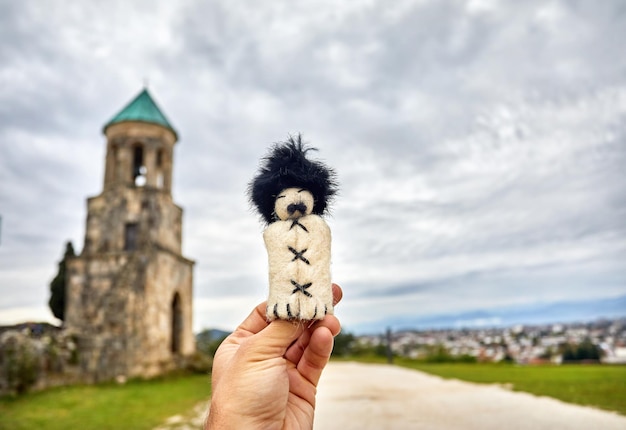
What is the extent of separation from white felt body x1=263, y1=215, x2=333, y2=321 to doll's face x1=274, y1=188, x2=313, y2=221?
3 centimetres

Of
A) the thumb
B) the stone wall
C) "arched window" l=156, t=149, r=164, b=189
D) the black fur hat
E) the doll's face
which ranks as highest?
"arched window" l=156, t=149, r=164, b=189

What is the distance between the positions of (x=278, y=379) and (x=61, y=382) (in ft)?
46.4

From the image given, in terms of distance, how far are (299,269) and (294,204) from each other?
0.98 ft

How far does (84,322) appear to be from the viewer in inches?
629

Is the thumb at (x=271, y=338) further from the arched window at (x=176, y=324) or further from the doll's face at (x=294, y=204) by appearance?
the arched window at (x=176, y=324)

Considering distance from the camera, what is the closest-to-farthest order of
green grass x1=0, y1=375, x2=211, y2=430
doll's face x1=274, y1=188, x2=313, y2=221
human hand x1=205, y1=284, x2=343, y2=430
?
human hand x1=205, y1=284, x2=343, y2=430
doll's face x1=274, y1=188, x2=313, y2=221
green grass x1=0, y1=375, x2=211, y2=430

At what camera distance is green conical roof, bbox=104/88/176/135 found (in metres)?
17.6

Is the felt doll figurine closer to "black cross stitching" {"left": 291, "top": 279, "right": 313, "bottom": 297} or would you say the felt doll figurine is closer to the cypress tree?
"black cross stitching" {"left": 291, "top": 279, "right": 313, "bottom": 297}

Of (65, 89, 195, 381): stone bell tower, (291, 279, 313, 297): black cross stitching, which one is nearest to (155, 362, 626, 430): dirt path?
(291, 279, 313, 297): black cross stitching

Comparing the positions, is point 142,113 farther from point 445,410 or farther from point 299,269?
point 299,269

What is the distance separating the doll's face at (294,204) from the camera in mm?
2148

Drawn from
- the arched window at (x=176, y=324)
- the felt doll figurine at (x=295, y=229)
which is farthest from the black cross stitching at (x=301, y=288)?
the arched window at (x=176, y=324)

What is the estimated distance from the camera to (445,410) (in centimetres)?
819

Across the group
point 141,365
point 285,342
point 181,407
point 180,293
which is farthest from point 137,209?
point 285,342
